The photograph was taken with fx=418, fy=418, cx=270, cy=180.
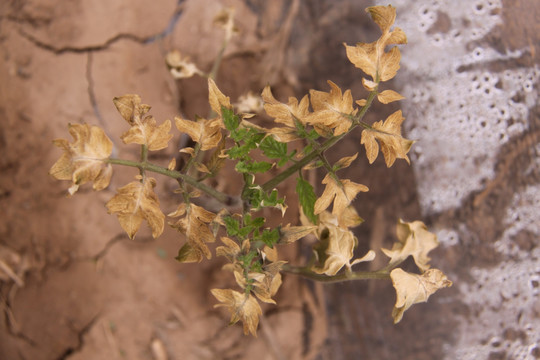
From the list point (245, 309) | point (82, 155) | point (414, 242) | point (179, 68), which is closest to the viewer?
point (82, 155)

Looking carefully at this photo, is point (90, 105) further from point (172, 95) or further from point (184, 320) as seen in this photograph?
point (184, 320)

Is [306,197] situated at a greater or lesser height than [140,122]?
lesser

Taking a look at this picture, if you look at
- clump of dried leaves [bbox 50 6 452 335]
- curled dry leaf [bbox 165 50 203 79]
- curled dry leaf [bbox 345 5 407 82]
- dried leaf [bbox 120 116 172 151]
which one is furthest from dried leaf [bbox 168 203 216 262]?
curled dry leaf [bbox 165 50 203 79]

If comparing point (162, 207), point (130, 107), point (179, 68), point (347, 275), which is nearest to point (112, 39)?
point (179, 68)

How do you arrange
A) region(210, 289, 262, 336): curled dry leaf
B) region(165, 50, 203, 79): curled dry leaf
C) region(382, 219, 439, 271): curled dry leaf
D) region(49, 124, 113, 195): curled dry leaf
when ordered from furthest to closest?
1. region(165, 50, 203, 79): curled dry leaf
2. region(382, 219, 439, 271): curled dry leaf
3. region(210, 289, 262, 336): curled dry leaf
4. region(49, 124, 113, 195): curled dry leaf

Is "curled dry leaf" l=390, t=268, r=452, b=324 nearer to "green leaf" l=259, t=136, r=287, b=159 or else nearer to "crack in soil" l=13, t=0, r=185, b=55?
"green leaf" l=259, t=136, r=287, b=159

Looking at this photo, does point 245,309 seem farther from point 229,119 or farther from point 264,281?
point 229,119
